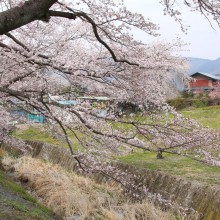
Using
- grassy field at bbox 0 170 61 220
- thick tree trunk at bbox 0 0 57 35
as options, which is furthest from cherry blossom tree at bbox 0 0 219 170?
grassy field at bbox 0 170 61 220

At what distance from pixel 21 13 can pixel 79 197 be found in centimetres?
693

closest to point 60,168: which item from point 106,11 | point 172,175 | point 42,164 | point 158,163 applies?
point 42,164

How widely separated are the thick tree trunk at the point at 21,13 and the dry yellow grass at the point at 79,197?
532 centimetres

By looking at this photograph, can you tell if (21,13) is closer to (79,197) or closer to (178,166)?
(79,197)

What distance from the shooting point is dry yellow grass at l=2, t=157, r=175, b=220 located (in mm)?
8789

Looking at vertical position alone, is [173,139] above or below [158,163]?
above

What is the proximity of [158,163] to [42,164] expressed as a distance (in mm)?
5267

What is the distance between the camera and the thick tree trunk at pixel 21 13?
423 centimetres

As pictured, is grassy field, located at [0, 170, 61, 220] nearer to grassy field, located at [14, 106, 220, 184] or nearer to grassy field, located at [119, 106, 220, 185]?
grassy field, located at [14, 106, 220, 184]

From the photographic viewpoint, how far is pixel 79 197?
10.3 metres

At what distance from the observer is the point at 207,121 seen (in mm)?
17344

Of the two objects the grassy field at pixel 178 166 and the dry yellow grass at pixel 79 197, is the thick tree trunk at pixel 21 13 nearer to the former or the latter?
the dry yellow grass at pixel 79 197

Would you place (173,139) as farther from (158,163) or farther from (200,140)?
(158,163)

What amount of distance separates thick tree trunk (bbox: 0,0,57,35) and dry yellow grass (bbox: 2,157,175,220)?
5324 mm
